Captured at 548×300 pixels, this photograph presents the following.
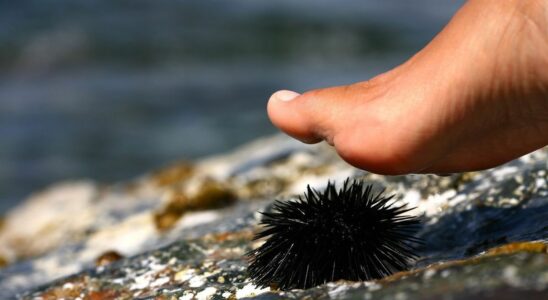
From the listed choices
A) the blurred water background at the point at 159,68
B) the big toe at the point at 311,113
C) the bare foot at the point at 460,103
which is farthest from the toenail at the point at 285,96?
the blurred water background at the point at 159,68

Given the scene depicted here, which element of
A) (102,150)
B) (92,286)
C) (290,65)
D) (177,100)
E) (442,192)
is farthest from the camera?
(290,65)

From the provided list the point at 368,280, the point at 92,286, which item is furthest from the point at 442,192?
the point at 92,286

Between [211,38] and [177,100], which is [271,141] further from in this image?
[211,38]

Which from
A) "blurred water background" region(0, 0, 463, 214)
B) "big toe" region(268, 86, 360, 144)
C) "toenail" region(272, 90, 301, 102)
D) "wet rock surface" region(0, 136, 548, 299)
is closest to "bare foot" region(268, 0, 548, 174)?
"big toe" region(268, 86, 360, 144)

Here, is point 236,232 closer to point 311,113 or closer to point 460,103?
point 311,113

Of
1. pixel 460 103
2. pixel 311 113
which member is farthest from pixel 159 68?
pixel 460 103

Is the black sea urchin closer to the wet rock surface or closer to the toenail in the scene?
the wet rock surface
